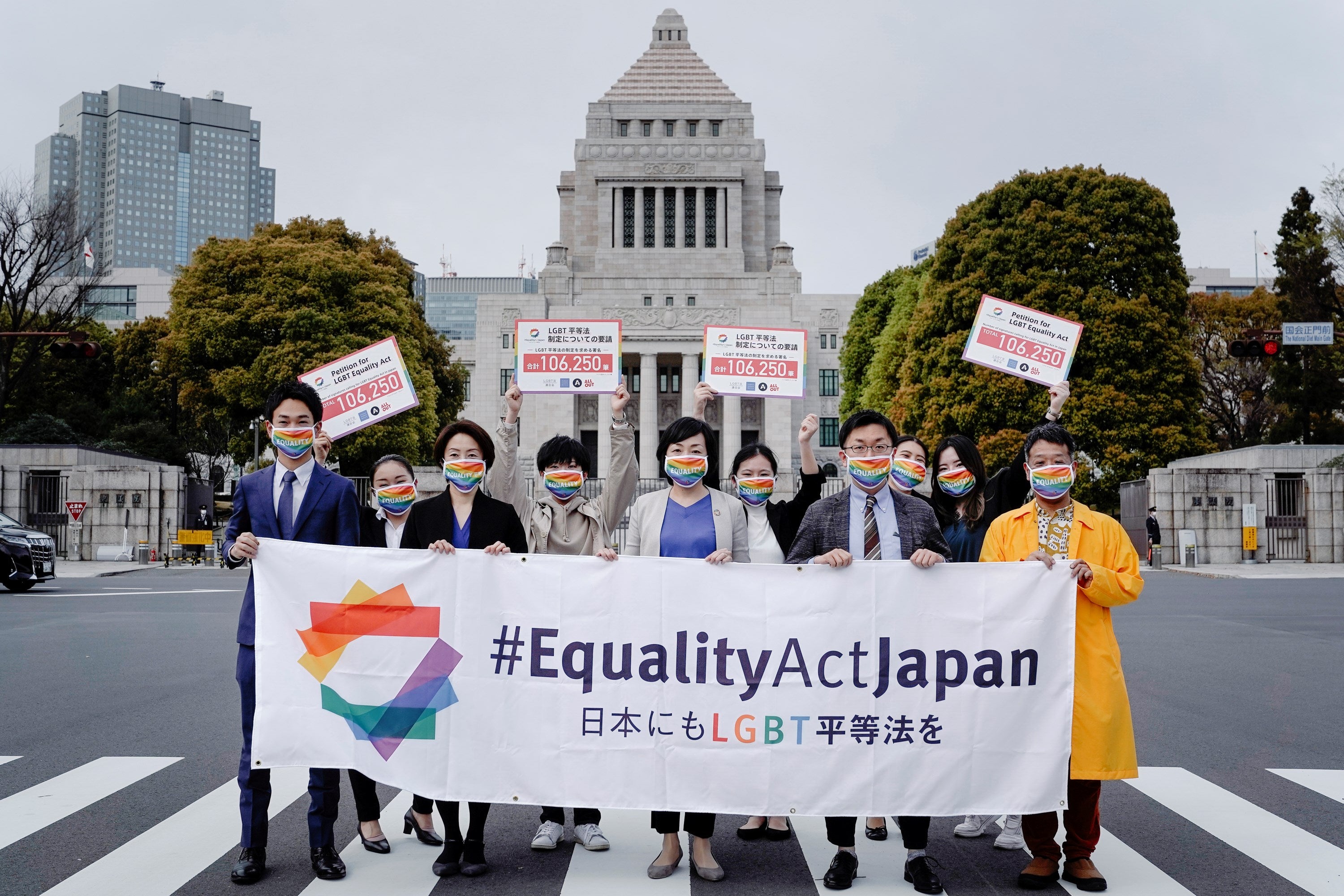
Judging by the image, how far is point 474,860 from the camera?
17.1 ft

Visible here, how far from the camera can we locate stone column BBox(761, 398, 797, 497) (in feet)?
205

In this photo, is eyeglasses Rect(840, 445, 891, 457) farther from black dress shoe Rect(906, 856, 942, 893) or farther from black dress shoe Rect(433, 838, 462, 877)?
black dress shoe Rect(433, 838, 462, 877)

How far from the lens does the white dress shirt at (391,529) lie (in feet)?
20.6

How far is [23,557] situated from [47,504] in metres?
12.6

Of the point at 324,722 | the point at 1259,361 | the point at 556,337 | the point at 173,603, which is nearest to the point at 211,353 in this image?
the point at 173,603

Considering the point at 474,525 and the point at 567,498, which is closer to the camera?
the point at 474,525

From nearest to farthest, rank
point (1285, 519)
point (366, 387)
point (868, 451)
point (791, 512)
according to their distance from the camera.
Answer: point (868, 451), point (791, 512), point (366, 387), point (1285, 519)

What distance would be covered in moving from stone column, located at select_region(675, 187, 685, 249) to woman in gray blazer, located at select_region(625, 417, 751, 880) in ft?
235

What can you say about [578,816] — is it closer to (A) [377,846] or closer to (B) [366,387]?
(A) [377,846]

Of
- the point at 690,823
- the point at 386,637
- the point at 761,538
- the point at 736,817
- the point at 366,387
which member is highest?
the point at 366,387

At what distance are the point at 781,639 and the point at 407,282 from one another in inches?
1829

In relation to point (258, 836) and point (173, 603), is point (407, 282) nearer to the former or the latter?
point (173, 603)

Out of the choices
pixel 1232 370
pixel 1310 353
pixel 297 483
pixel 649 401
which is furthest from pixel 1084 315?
pixel 649 401

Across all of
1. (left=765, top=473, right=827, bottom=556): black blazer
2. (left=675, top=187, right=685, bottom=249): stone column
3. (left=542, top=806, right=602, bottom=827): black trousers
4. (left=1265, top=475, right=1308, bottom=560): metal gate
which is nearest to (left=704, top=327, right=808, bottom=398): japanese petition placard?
(left=765, top=473, right=827, bottom=556): black blazer
